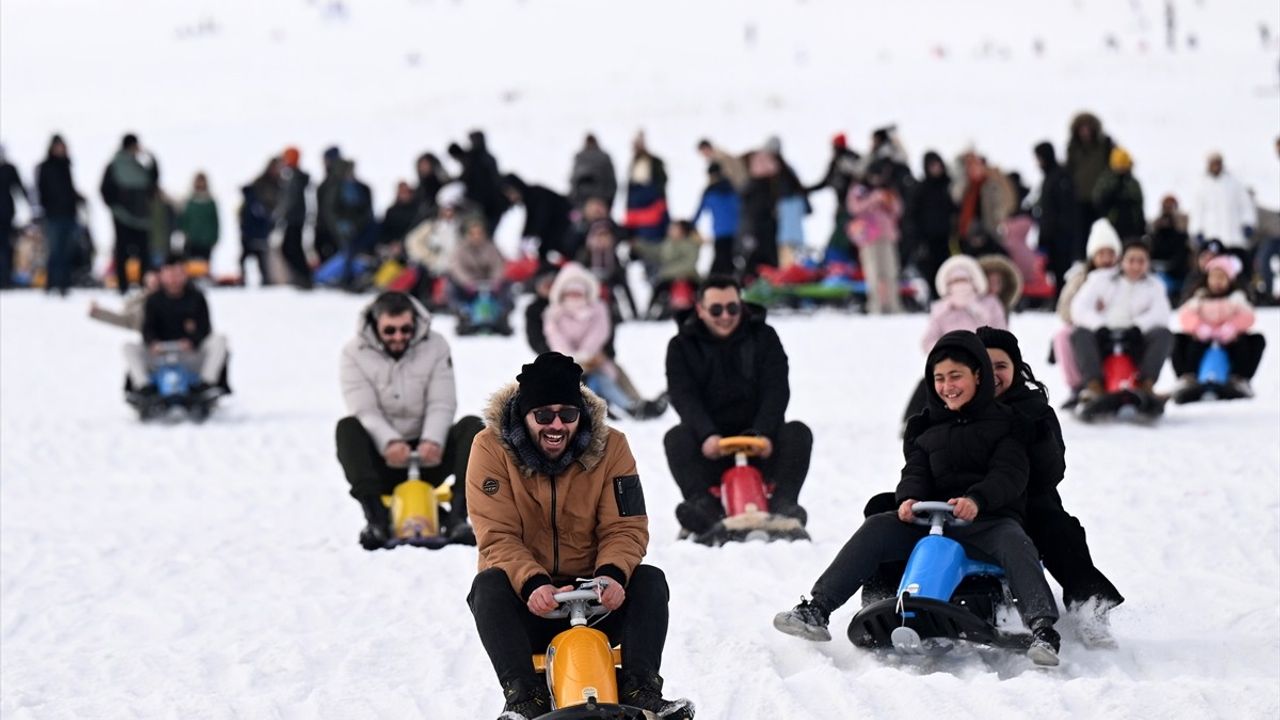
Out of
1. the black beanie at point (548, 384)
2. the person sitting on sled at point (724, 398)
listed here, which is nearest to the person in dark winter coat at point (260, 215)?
the person sitting on sled at point (724, 398)

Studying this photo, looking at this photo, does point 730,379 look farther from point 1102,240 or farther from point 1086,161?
point 1086,161

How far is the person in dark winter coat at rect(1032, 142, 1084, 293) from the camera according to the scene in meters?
16.8

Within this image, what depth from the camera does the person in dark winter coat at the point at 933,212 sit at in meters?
17.4

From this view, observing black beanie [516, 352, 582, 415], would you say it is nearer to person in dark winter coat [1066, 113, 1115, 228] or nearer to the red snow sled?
the red snow sled

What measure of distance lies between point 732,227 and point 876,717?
13.6 m

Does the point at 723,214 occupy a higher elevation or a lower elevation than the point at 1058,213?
higher

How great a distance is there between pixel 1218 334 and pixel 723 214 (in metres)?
6.98

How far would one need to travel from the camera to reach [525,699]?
4707 mm

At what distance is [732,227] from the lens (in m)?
18.3

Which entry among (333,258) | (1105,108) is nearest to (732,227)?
(333,258)

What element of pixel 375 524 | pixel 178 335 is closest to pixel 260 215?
pixel 178 335

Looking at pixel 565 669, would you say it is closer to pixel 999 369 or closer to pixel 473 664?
pixel 473 664

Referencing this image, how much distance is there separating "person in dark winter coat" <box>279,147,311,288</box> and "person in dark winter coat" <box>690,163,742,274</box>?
5052mm

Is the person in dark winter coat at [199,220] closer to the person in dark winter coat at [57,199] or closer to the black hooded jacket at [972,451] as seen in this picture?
the person in dark winter coat at [57,199]
